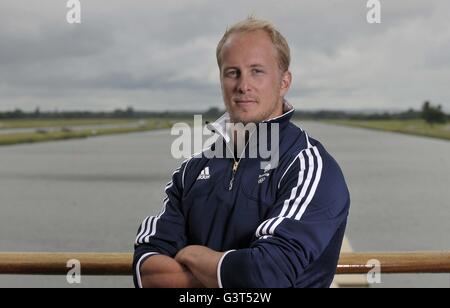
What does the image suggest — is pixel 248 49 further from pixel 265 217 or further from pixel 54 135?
pixel 54 135

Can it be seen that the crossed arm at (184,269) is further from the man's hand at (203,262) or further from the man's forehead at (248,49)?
the man's forehead at (248,49)

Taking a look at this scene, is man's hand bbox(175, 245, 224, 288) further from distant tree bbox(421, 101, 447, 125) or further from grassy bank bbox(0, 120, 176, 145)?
grassy bank bbox(0, 120, 176, 145)

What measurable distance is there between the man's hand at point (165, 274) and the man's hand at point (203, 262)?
2cm

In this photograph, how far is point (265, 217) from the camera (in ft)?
4.79

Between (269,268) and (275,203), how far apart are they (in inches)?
6.0

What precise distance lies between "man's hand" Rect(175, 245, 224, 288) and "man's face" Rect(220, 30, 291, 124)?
31 cm

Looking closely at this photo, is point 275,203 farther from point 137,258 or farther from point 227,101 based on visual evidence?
point 137,258

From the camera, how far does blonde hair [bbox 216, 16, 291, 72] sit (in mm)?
1513

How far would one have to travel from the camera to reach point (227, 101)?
152 cm

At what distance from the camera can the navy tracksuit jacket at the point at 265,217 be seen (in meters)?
1.38

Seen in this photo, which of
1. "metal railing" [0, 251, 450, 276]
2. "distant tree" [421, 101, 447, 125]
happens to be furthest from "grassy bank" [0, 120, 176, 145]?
"metal railing" [0, 251, 450, 276]

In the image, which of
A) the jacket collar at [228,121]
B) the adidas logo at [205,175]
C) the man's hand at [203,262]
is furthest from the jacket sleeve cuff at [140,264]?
the jacket collar at [228,121]
